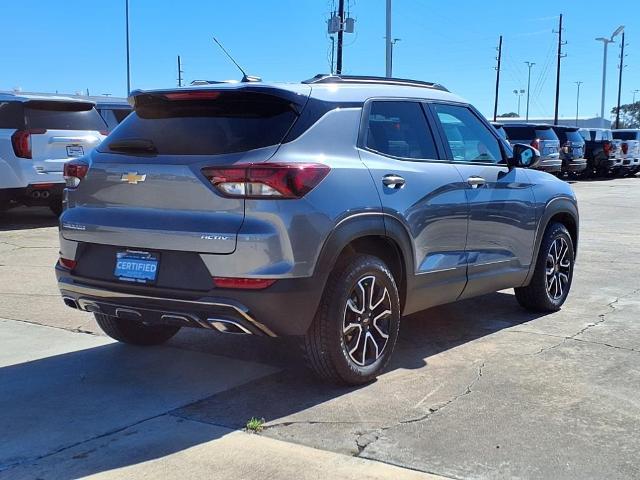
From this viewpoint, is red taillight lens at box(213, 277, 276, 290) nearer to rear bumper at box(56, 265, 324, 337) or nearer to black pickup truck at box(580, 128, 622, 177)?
rear bumper at box(56, 265, 324, 337)

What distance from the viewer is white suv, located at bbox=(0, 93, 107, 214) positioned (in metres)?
11.0

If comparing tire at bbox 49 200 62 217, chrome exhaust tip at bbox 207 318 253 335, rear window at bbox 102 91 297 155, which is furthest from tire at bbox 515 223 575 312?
tire at bbox 49 200 62 217

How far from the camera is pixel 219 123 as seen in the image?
13.9 ft

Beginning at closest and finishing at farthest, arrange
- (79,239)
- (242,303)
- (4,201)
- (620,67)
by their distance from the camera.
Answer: (242,303) → (79,239) → (4,201) → (620,67)

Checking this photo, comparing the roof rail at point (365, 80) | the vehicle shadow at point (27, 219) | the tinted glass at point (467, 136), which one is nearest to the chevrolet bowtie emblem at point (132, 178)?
the roof rail at point (365, 80)

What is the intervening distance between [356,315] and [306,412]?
2.26 feet

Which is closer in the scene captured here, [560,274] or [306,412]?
[306,412]

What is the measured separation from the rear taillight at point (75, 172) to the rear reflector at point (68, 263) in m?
0.47

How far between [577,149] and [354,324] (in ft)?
75.0

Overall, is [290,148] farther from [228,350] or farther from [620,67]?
[620,67]

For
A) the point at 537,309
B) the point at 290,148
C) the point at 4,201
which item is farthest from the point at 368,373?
the point at 4,201

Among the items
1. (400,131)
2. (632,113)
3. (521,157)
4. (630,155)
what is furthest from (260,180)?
(632,113)

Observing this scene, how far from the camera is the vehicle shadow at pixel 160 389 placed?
3730 millimetres

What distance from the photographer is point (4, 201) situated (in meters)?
11.4
